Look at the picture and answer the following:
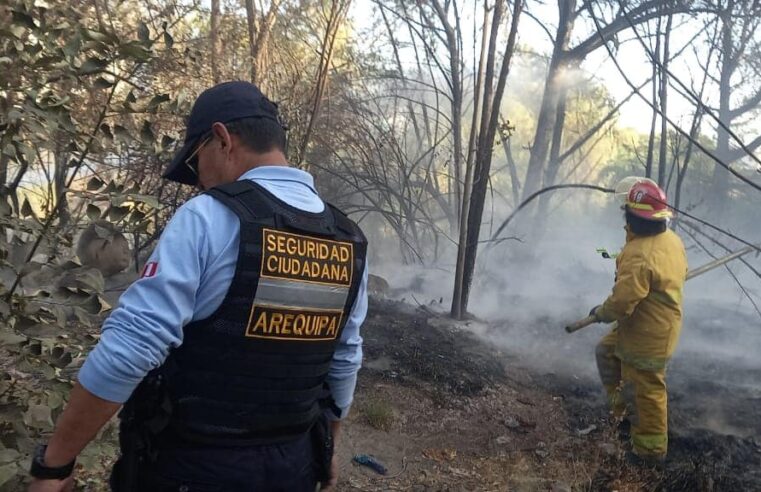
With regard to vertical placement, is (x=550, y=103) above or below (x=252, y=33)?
above

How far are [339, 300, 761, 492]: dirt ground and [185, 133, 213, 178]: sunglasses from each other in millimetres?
2457

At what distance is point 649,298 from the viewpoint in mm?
4441

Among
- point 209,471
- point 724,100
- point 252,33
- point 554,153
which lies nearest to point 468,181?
point 252,33

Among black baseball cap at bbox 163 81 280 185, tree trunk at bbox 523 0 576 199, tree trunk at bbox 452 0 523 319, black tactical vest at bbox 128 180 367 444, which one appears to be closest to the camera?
black tactical vest at bbox 128 180 367 444

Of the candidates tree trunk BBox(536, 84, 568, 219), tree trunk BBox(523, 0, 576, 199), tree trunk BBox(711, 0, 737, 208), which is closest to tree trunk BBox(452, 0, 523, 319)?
tree trunk BBox(711, 0, 737, 208)

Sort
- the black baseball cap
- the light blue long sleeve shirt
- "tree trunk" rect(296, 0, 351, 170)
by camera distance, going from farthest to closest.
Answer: "tree trunk" rect(296, 0, 351, 170), the black baseball cap, the light blue long sleeve shirt

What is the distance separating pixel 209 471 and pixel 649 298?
12.1 feet

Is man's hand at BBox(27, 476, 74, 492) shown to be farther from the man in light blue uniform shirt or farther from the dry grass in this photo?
the dry grass

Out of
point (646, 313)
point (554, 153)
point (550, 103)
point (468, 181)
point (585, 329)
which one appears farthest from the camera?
point (554, 153)

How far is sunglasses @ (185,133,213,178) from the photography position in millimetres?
1710

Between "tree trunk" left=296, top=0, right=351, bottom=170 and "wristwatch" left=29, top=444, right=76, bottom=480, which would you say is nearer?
"wristwatch" left=29, top=444, right=76, bottom=480

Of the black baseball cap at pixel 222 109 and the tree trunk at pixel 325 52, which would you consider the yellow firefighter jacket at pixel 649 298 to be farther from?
the black baseball cap at pixel 222 109

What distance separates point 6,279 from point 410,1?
415 inches

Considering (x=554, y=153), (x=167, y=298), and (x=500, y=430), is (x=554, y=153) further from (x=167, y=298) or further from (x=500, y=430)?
(x=167, y=298)
